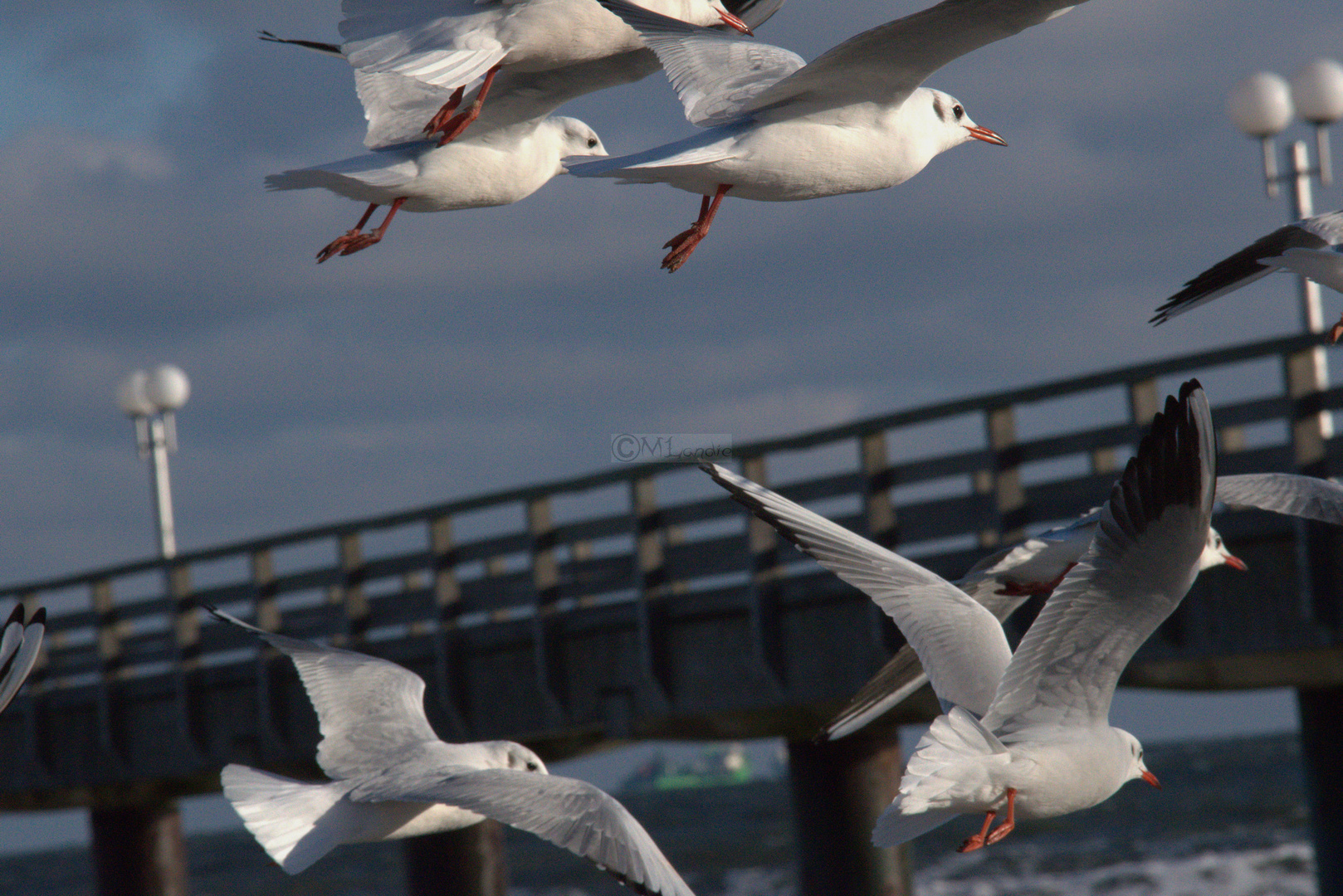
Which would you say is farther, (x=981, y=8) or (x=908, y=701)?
(x=908, y=701)

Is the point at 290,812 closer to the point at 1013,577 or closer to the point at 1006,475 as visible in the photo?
the point at 1013,577

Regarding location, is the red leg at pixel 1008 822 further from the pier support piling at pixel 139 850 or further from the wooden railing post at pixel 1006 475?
the pier support piling at pixel 139 850

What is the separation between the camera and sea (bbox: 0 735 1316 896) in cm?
2184

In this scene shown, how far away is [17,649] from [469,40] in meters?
2.37

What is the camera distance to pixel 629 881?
3.78m

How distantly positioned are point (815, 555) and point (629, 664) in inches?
260

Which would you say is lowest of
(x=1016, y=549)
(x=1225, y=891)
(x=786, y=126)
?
(x=1225, y=891)

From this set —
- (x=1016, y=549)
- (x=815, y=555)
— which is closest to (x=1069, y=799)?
(x=815, y=555)

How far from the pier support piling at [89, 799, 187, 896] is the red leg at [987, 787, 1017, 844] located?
1165 cm

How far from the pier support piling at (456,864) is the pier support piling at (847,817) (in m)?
2.09

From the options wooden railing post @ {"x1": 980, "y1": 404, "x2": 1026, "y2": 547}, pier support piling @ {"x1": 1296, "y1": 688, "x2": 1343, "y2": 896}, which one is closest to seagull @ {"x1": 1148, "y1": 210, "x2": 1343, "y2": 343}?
wooden railing post @ {"x1": 980, "y1": 404, "x2": 1026, "y2": 547}

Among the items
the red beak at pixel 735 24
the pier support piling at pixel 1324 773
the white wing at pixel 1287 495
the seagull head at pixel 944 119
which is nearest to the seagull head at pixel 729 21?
the red beak at pixel 735 24

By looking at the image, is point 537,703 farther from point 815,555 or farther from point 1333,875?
point 815,555

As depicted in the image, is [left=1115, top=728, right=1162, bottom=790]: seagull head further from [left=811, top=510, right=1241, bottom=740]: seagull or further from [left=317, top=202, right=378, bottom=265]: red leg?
[left=317, top=202, right=378, bottom=265]: red leg
